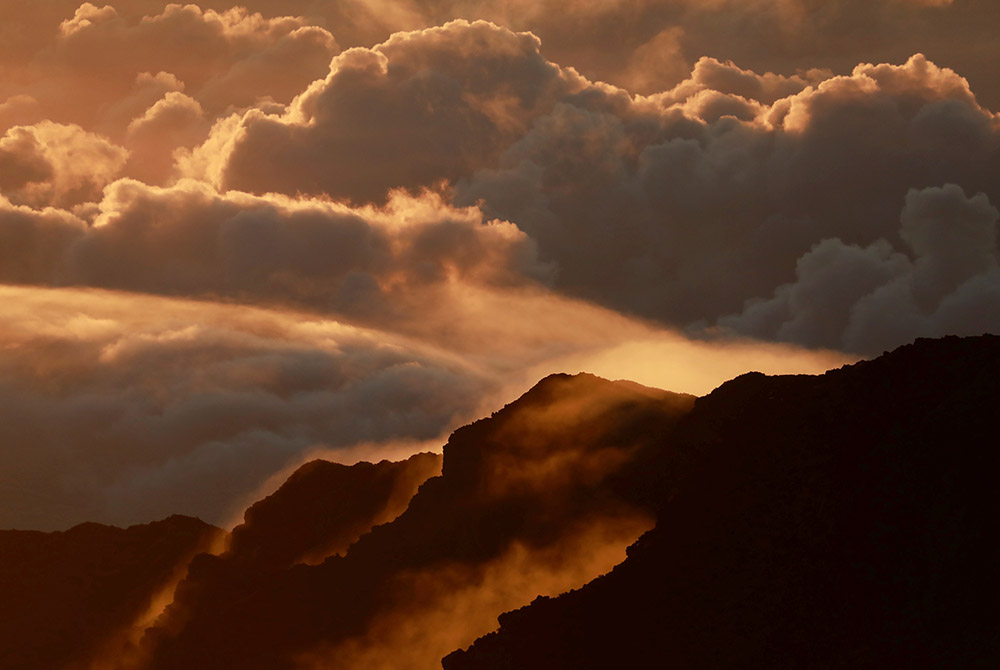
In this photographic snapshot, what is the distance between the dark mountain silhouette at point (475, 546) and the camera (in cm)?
8406

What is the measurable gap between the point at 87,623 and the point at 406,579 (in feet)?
138

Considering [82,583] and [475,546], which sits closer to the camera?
[475,546]

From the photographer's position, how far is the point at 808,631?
61.6 m

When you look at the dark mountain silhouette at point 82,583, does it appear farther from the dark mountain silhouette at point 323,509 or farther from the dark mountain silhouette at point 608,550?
the dark mountain silhouette at point 323,509

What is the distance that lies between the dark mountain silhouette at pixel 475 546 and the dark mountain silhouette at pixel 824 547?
10.8m

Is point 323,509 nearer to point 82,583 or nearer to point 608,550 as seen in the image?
point 82,583

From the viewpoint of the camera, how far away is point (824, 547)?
64.6m

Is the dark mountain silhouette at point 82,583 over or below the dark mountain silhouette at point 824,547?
over

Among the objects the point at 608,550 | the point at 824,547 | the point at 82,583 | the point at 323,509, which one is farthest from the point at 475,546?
the point at 82,583

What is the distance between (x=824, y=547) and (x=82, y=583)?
8012 centimetres

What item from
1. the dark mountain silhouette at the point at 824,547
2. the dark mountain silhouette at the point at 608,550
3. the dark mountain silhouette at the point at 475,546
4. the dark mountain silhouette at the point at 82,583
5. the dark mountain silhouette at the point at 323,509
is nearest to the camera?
the dark mountain silhouette at the point at 824,547

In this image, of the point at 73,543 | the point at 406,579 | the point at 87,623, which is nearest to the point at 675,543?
the point at 406,579

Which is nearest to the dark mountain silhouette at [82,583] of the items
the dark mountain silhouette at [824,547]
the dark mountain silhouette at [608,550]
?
the dark mountain silhouette at [608,550]

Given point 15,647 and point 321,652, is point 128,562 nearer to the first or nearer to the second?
point 15,647
